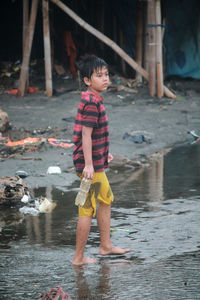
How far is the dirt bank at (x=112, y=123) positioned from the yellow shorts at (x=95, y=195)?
2233 millimetres

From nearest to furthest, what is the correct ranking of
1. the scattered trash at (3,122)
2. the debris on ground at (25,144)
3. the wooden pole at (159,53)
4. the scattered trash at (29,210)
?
1. the scattered trash at (29,210)
2. the debris on ground at (25,144)
3. the scattered trash at (3,122)
4. the wooden pole at (159,53)

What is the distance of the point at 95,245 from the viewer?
159 inches

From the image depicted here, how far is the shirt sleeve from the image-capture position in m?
3.52

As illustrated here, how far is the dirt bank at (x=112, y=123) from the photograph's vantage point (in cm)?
670

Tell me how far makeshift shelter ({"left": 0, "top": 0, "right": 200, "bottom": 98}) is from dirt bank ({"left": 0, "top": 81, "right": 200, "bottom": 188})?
21.1 inches

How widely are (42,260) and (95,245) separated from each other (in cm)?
51

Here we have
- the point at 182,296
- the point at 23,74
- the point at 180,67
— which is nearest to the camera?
the point at 182,296

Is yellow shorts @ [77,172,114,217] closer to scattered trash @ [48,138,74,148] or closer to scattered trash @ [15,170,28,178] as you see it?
scattered trash @ [15,170,28,178]

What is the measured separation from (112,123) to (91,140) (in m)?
5.83

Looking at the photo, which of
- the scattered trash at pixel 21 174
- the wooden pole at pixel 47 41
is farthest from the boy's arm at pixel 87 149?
the wooden pole at pixel 47 41

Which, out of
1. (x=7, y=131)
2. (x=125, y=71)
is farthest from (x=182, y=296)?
(x=125, y=71)

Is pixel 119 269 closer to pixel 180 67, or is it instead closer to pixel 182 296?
pixel 182 296

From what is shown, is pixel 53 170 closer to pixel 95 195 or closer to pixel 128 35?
pixel 95 195

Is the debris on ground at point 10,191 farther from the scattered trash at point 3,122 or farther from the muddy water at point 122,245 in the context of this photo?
the scattered trash at point 3,122
